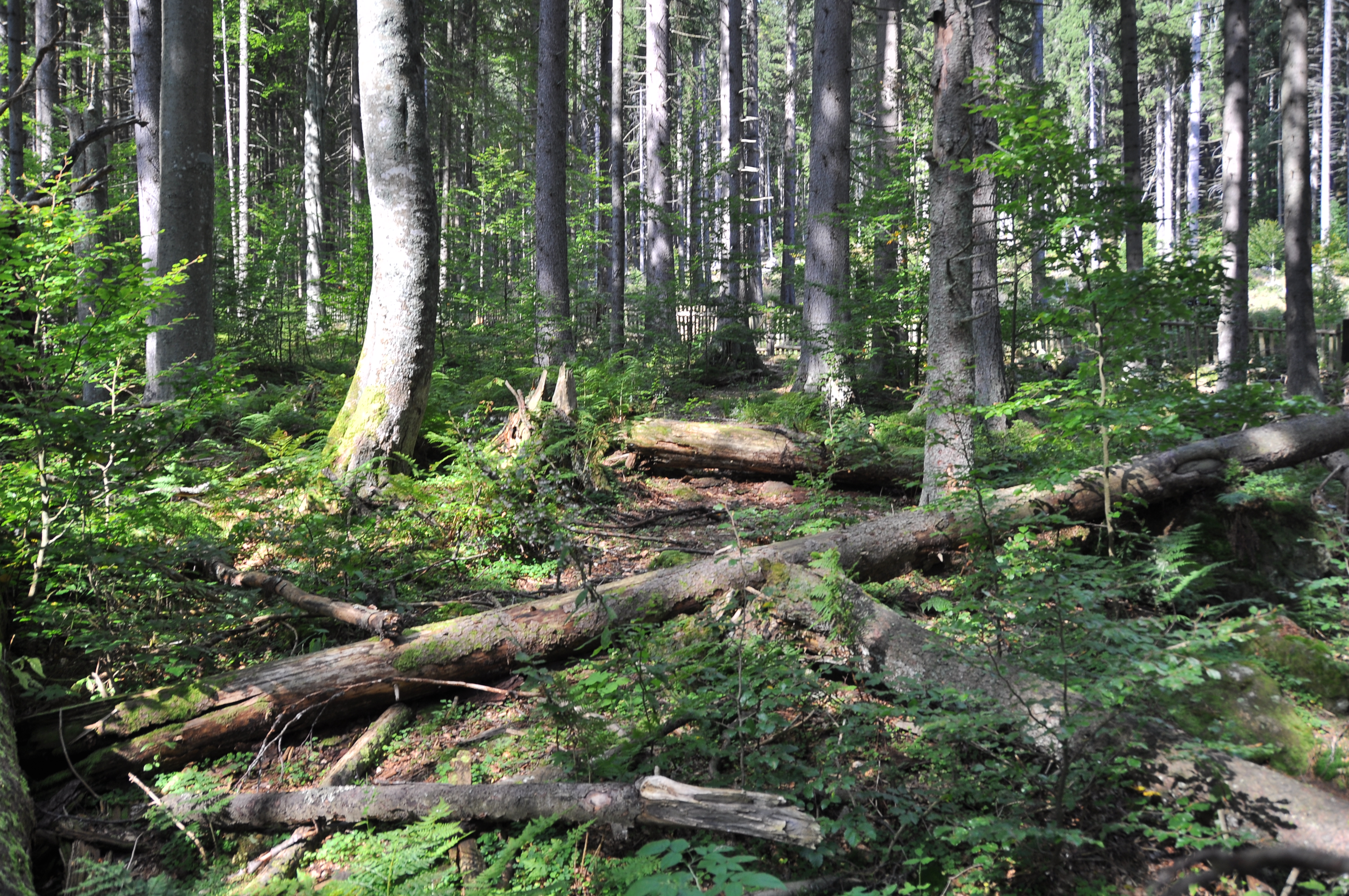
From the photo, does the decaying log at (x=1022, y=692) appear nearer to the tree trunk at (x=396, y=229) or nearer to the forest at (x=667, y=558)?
the forest at (x=667, y=558)

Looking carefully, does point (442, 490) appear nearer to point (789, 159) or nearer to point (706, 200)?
point (706, 200)

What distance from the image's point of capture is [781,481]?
25.3 feet

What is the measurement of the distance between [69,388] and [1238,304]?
543 inches

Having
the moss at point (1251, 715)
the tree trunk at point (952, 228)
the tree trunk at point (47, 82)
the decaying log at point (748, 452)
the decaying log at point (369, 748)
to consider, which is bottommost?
the decaying log at point (369, 748)

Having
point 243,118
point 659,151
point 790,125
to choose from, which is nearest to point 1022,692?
point 659,151

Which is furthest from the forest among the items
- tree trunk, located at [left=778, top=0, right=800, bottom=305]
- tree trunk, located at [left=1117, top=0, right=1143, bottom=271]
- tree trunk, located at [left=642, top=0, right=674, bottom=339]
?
tree trunk, located at [left=778, top=0, right=800, bottom=305]

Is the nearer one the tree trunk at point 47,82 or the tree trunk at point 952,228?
the tree trunk at point 952,228

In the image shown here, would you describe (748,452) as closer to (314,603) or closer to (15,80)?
(314,603)

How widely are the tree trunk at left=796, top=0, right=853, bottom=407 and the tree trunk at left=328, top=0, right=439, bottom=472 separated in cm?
Result: 574

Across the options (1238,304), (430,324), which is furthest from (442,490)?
(1238,304)

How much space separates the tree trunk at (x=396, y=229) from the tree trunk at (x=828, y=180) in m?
5.74

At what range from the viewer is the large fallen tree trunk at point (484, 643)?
348 cm

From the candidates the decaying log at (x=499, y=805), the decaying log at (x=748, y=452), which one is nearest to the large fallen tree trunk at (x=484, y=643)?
the decaying log at (x=499, y=805)

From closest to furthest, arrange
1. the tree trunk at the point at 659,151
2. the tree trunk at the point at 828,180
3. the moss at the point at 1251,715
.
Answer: the moss at the point at 1251,715 < the tree trunk at the point at 828,180 < the tree trunk at the point at 659,151
